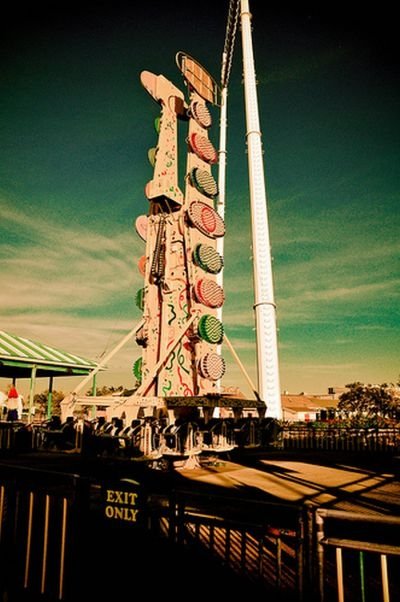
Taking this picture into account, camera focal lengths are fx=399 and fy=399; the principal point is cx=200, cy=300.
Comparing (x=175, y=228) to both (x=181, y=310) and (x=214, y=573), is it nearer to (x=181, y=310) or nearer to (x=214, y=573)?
(x=181, y=310)

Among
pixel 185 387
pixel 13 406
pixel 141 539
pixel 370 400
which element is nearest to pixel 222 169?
pixel 185 387

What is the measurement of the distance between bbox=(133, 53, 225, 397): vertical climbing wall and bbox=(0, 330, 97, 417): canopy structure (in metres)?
8.15

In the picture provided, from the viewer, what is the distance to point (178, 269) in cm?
1540

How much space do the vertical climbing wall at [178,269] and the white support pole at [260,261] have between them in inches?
172

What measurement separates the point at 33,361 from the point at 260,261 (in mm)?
13655

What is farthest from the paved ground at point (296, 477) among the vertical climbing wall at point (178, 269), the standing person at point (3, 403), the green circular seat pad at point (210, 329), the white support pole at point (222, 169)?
the white support pole at point (222, 169)

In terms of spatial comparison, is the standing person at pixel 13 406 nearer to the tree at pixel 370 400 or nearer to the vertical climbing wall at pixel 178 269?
the vertical climbing wall at pixel 178 269

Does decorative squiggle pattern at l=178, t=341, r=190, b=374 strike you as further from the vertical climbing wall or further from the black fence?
the black fence

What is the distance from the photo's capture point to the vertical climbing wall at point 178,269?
48.1ft

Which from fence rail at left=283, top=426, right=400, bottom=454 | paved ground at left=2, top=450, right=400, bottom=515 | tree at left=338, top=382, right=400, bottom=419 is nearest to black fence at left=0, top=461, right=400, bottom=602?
paved ground at left=2, top=450, right=400, bottom=515

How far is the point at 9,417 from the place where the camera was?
2000 cm

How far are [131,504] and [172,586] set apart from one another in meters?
0.77

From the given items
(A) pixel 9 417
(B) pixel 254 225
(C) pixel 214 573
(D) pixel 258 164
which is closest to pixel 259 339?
(B) pixel 254 225

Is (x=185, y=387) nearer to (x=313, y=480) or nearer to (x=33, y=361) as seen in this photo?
(x=313, y=480)
